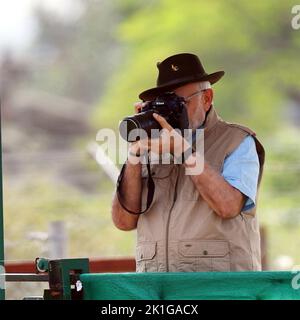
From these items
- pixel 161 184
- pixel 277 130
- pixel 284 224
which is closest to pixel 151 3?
pixel 277 130

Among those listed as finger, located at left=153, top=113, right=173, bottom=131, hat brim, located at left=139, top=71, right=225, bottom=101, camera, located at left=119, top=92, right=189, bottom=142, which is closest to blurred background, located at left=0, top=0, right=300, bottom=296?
hat brim, located at left=139, top=71, right=225, bottom=101

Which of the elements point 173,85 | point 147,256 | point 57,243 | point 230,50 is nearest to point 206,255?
point 147,256

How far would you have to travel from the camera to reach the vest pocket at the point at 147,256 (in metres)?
3.57

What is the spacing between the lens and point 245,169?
353 cm

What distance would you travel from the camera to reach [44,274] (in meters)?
3.39

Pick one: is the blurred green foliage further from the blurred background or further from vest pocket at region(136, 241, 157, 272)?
→ vest pocket at region(136, 241, 157, 272)

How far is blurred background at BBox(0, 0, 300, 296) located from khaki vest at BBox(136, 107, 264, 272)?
8482 mm

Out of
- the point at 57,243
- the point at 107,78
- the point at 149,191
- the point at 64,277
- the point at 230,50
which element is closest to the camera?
the point at 64,277

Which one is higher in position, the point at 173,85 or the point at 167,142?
the point at 173,85

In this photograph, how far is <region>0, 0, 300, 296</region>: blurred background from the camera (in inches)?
581

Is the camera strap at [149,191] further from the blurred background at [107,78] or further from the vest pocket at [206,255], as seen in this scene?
the blurred background at [107,78]

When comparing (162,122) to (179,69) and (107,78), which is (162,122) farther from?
(107,78)

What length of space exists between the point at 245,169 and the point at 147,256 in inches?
18.3
